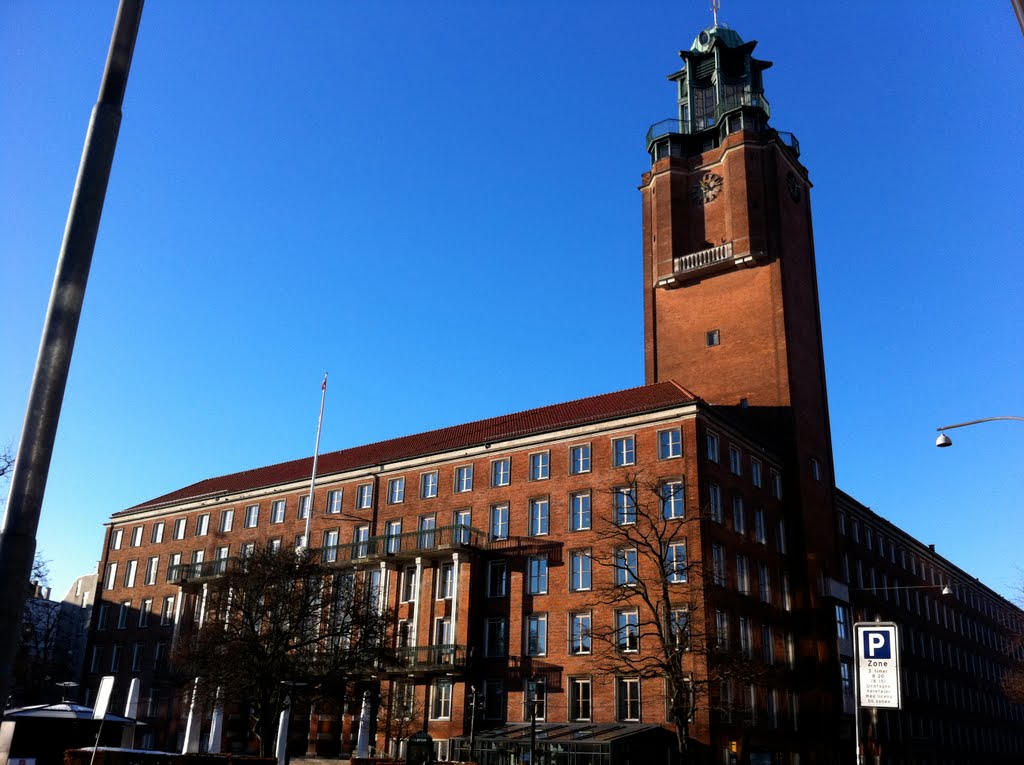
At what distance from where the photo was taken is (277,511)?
2670 inches

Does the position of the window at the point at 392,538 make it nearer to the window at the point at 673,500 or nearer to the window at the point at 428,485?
the window at the point at 428,485

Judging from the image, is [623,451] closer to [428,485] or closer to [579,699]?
[579,699]

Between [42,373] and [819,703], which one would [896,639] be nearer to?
[42,373]

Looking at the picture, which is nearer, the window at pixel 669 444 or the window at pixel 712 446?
the window at pixel 669 444

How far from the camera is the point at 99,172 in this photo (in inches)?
289

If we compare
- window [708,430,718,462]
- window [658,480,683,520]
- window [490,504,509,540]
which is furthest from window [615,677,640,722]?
window [708,430,718,462]

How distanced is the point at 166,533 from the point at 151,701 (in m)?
12.9

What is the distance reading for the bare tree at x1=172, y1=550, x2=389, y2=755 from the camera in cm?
4103

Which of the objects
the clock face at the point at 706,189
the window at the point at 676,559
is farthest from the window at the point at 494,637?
the clock face at the point at 706,189

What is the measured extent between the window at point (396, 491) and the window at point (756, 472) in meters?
21.8

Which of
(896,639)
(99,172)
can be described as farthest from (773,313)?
(99,172)

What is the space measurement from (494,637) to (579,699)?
21.0 feet

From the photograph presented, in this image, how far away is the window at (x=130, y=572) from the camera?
247ft

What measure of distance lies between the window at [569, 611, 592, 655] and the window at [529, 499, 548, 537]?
5.24 metres
